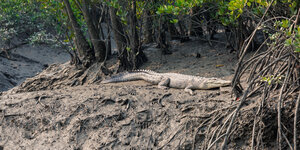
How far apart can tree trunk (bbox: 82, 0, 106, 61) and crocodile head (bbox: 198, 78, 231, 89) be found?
12.1 feet

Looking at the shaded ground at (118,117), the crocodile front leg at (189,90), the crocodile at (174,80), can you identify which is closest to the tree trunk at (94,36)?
the crocodile at (174,80)

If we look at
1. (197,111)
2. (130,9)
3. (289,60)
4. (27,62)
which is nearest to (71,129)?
(197,111)

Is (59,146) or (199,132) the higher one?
(199,132)

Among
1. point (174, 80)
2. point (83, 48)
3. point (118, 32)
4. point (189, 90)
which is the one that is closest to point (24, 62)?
point (83, 48)

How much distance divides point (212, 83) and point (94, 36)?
4.34 meters

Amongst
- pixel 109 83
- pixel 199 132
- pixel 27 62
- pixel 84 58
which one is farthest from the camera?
pixel 27 62

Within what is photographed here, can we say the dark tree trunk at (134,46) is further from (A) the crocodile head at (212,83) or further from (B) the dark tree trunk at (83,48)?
(A) the crocodile head at (212,83)

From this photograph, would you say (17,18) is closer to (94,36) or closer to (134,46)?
(94,36)

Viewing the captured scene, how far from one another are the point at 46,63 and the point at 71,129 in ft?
29.1

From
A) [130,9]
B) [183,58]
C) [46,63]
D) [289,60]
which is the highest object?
[130,9]

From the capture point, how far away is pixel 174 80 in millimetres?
7113

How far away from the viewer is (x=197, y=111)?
594 cm

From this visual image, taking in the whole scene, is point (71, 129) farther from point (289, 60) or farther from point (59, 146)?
point (289, 60)

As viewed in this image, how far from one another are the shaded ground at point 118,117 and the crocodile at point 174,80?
156mm
